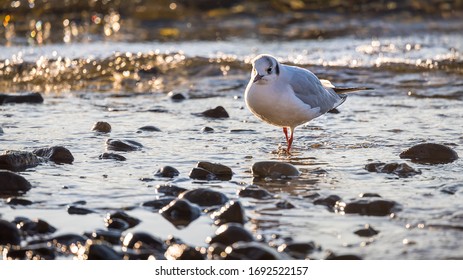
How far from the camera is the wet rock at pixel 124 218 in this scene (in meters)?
5.00

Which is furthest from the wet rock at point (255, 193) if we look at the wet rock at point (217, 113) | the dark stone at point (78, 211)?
the wet rock at point (217, 113)

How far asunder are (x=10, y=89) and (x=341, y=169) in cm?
568

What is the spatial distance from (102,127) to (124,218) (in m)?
2.89

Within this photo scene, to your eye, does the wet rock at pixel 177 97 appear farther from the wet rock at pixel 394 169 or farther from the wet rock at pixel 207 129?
the wet rock at pixel 394 169

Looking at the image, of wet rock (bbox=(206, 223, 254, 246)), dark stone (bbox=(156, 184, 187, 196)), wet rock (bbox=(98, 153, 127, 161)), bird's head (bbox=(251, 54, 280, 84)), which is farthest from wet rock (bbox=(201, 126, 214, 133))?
wet rock (bbox=(206, 223, 254, 246))

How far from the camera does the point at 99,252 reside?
4.38 meters

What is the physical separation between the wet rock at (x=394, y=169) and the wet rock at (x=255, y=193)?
3.23ft

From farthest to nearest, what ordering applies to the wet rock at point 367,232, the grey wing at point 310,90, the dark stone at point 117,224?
the grey wing at point 310,90
the dark stone at point 117,224
the wet rock at point 367,232

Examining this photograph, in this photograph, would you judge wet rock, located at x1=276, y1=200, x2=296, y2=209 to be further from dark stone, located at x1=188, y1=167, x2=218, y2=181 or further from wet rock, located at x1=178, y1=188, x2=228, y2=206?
dark stone, located at x1=188, y1=167, x2=218, y2=181

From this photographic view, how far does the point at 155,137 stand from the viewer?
24.8 feet

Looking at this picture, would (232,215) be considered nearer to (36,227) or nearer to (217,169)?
(36,227)

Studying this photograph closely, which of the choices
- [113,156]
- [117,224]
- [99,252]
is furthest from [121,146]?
[99,252]

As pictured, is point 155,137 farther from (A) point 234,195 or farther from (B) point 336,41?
(B) point 336,41

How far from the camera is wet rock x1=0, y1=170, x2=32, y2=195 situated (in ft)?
18.5
